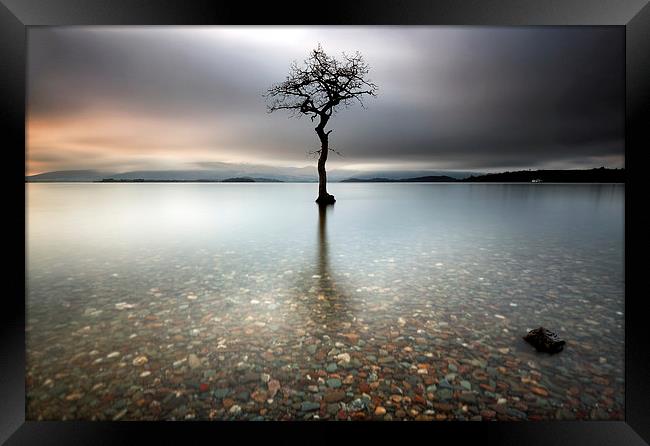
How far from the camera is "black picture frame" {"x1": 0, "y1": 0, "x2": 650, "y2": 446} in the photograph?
340cm

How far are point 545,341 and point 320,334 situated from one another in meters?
3.35

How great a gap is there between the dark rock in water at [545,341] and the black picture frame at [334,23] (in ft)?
4.04

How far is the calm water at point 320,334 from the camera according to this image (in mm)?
3771

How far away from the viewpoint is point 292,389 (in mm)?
3973

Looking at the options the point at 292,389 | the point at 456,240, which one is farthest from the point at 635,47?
the point at 456,240

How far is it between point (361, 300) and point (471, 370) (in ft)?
9.00

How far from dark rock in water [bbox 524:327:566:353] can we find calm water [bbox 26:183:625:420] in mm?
130

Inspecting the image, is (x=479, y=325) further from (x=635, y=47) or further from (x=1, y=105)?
(x=1, y=105)

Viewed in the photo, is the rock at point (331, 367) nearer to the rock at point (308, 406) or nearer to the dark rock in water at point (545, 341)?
the rock at point (308, 406)

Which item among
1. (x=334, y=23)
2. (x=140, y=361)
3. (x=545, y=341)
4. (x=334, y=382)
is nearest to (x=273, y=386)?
(x=334, y=382)

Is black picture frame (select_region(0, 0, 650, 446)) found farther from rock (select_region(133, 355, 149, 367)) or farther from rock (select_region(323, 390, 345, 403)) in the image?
rock (select_region(133, 355, 149, 367))

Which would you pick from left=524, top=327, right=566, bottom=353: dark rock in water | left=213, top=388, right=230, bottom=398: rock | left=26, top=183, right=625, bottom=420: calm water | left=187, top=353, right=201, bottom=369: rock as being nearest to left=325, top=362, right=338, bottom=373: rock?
left=26, top=183, right=625, bottom=420: calm water

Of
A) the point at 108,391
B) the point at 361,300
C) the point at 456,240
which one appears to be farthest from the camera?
the point at 456,240

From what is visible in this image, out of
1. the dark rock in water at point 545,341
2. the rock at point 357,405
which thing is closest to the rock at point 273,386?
the rock at point 357,405
